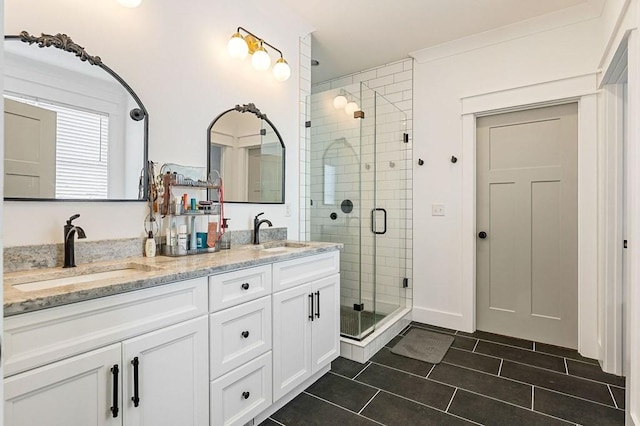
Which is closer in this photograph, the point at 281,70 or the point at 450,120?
the point at 281,70

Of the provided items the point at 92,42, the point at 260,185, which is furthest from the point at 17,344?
the point at 260,185

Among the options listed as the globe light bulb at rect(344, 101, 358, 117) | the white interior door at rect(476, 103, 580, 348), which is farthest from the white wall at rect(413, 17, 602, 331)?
the globe light bulb at rect(344, 101, 358, 117)

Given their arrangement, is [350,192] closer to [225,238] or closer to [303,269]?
[303,269]

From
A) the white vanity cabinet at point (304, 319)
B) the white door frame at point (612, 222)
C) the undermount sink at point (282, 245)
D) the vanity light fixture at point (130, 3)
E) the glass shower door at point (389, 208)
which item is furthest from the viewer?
the glass shower door at point (389, 208)

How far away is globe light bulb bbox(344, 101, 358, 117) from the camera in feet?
9.25

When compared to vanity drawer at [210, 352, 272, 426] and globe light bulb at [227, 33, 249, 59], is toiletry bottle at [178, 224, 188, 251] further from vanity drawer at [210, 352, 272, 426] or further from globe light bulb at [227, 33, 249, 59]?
globe light bulb at [227, 33, 249, 59]

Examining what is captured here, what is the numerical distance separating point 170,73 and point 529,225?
3.03 meters

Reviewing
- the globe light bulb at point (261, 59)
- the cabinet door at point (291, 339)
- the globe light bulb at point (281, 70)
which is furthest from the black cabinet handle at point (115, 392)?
the globe light bulb at point (281, 70)

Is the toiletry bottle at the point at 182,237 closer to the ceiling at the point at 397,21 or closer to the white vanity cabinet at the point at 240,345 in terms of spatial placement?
the white vanity cabinet at the point at 240,345

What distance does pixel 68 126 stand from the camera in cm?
153

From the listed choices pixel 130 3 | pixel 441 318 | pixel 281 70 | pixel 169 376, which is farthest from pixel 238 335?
pixel 441 318

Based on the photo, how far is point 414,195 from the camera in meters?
3.43

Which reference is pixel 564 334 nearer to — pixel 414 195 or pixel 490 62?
pixel 414 195

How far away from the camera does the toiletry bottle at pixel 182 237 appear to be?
1.84 metres
